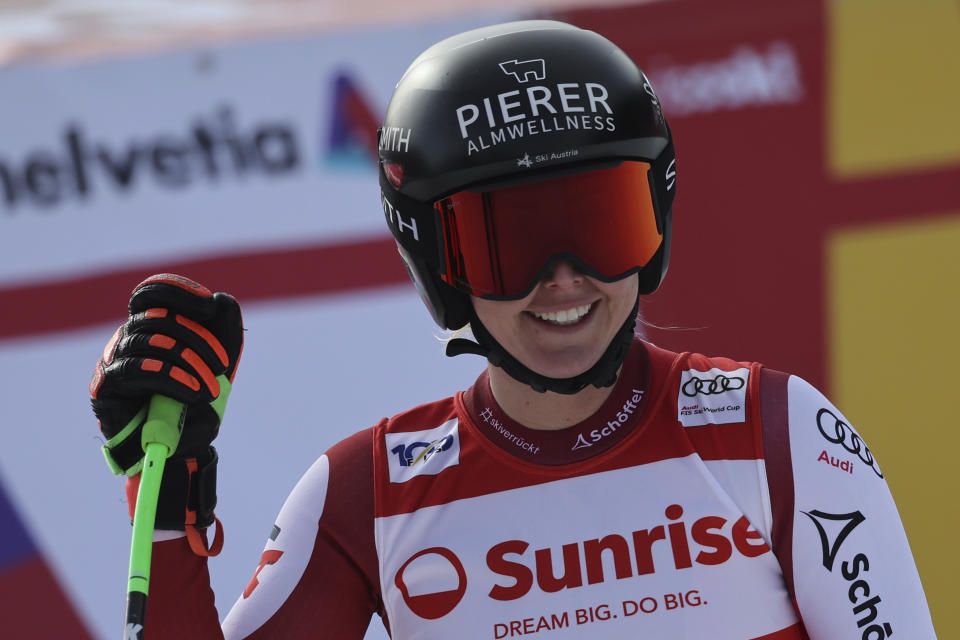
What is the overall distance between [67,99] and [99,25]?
0.42m

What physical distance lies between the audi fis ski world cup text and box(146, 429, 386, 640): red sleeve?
58 cm

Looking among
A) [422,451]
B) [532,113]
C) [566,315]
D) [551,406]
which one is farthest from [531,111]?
[422,451]

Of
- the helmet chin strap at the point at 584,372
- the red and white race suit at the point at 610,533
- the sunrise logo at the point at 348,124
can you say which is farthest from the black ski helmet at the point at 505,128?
the sunrise logo at the point at 348,124

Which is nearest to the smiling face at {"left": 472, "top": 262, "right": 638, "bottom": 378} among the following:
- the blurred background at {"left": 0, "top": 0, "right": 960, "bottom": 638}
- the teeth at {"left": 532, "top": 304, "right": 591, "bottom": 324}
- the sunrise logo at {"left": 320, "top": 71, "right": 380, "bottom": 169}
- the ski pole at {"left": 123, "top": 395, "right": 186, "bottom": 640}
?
the teeth at {"left": 532, "top": 304, "right": 591, "bottom": 324}

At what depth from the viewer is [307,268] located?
3.69 meters

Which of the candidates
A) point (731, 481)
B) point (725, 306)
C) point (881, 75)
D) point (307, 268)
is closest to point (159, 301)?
point (731, 481)

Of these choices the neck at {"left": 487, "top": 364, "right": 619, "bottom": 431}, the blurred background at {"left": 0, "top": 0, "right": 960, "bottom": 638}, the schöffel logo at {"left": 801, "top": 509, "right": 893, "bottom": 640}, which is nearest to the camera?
the schöffel logo at {"left": 801, "top": 509, "right": 893, "bottom": 640}

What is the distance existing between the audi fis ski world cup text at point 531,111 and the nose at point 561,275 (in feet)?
0.66

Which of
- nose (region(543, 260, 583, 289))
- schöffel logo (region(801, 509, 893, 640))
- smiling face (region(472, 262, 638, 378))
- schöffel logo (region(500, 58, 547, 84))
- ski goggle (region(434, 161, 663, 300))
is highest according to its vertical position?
schöffel logo (region(500, 58, 547, 84))

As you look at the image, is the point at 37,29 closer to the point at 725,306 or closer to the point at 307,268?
the point at 307,268

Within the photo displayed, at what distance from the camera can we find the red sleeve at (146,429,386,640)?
173cm

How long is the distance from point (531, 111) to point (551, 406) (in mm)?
475

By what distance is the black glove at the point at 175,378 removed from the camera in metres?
1.64

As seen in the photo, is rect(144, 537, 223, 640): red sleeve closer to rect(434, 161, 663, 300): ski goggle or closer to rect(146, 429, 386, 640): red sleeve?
rect(146, 429, 386, 640): red sleeve
